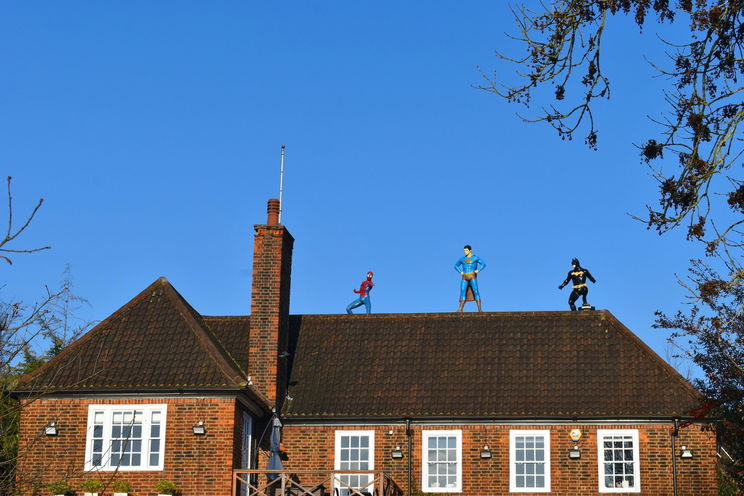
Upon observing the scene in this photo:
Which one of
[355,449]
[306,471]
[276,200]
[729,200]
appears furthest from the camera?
[276,200]

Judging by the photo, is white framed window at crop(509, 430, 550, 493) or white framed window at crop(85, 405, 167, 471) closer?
white framed window at crop(85, 405, 167, 471)

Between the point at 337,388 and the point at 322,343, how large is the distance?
1.91 metres

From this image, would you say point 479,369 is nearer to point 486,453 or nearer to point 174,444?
point 486,453

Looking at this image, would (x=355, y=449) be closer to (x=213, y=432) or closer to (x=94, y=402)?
(x=213, y=432)

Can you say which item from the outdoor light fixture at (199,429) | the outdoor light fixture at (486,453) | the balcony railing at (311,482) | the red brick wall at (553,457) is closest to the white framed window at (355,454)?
the balcony railing at (311,482)

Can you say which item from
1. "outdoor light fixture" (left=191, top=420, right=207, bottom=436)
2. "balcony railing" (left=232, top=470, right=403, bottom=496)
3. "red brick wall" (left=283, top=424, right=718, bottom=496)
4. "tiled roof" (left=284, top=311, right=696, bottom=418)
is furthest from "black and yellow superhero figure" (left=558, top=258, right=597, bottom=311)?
"outdoor light fixture" (left=191, top=420, right=207, bottom=436)

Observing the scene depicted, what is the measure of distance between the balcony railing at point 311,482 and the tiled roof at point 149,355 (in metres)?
2.10

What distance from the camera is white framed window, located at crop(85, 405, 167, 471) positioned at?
77.3 feet

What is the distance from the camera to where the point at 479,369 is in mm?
26688

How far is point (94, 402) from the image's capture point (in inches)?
952

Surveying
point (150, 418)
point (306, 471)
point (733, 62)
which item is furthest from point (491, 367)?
point (733, 62)

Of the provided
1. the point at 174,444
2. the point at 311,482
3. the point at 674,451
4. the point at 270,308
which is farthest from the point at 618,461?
the point at 174,444

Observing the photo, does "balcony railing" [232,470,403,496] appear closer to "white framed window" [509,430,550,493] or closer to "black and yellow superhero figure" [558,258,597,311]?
"white framed window" [509,430,550,493]

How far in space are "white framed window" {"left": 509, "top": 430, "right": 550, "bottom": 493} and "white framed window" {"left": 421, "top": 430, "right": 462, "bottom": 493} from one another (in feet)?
4.02
